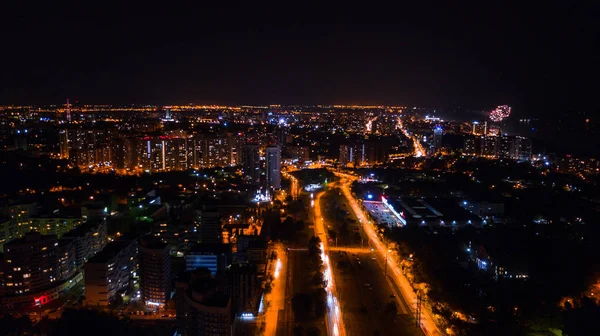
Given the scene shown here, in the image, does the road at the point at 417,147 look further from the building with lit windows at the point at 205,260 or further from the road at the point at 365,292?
the building with lit windows at the point at 205,260

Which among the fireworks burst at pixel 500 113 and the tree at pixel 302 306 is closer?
the tree at pixel 302 306

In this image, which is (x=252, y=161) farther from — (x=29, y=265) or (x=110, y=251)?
(x=29, y=265)

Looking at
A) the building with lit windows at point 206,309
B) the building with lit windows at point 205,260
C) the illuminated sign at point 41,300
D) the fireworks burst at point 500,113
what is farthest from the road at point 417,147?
the building with lit windows at point 206,309

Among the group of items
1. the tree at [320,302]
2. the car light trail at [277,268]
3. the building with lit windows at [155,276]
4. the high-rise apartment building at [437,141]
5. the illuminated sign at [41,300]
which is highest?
the high-rise apartment building at [437,141]

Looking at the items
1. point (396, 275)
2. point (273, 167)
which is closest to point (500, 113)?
point (273, 167)

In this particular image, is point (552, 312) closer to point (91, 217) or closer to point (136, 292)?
point (136, 292)

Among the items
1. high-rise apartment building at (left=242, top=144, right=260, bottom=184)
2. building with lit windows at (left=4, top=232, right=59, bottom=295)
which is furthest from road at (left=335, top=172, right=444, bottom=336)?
building with lit windows at (left=4, top=232, right=59, bottom=295)

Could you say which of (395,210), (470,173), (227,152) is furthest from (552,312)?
(227,152)
